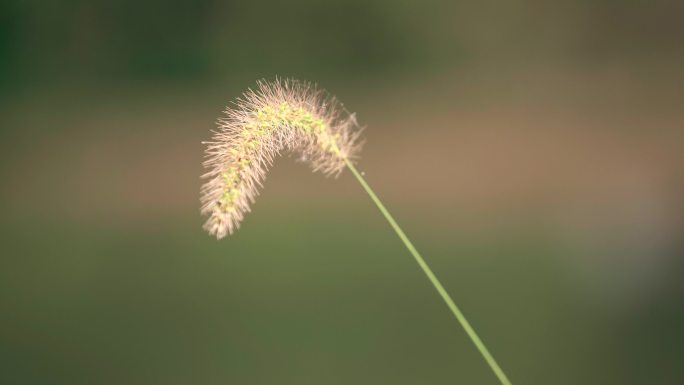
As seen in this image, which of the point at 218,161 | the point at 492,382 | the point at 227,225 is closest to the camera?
the point at 227,225

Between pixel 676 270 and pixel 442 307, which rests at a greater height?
pixel 442 307

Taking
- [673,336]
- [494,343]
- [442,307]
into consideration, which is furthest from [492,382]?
[673,336]

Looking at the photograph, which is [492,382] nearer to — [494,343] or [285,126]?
[494,343]

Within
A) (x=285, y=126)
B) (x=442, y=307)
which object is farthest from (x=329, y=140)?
(x=442, y=307)

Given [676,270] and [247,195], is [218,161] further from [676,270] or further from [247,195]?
[676,270]

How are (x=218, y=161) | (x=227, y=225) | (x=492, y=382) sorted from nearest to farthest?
(x=227, y=225), (x=218, y=161), (x=492, y=382)

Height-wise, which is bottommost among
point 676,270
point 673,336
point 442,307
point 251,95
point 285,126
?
point 673,336

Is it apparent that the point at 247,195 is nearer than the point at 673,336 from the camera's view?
Yes

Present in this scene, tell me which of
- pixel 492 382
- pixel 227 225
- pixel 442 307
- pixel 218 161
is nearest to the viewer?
pixel 227 225

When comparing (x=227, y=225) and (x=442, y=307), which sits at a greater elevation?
(x=227, y=225)
